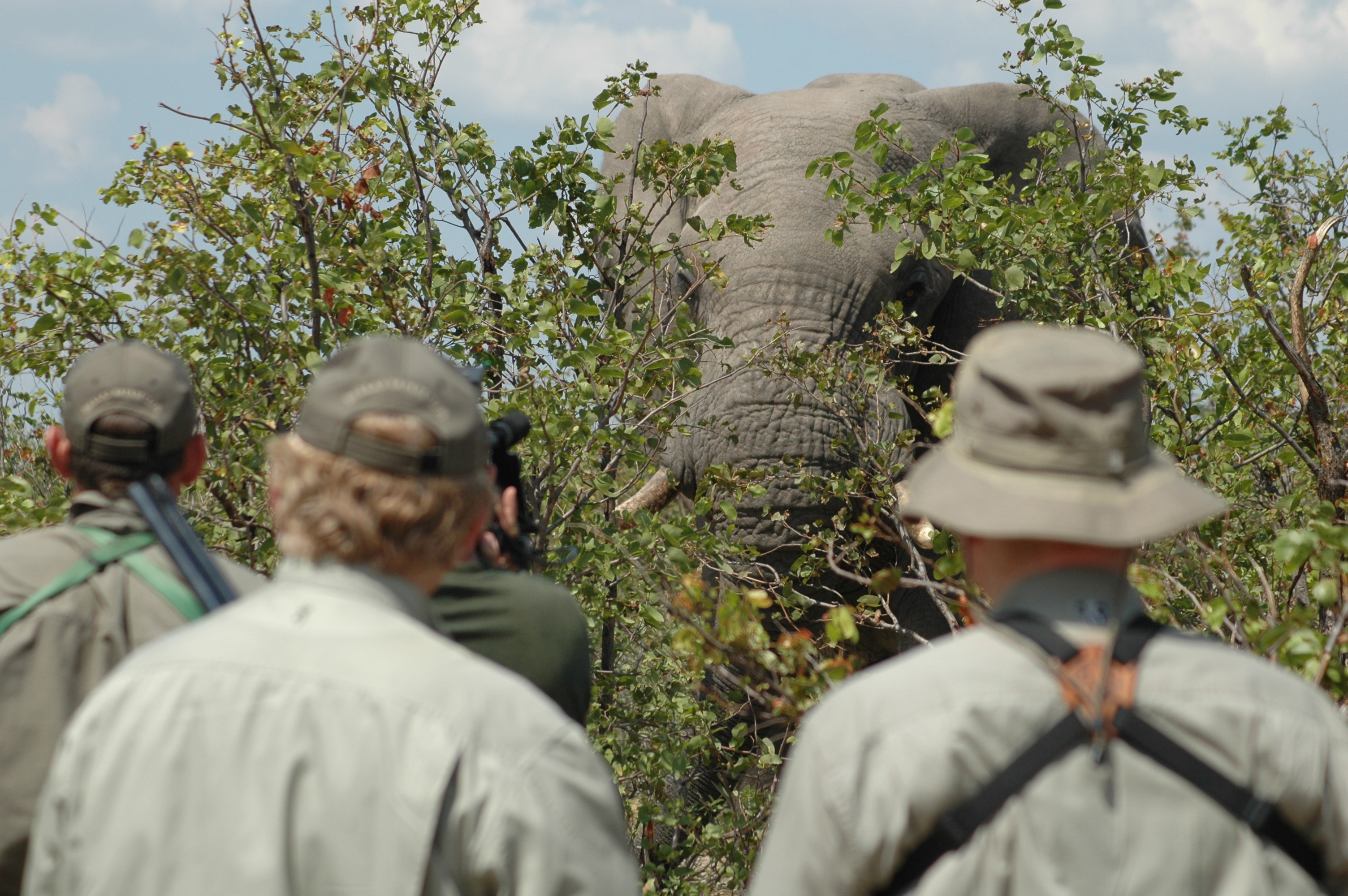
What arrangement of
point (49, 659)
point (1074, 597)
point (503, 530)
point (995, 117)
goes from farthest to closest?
point (995, 117)
point (503, 530)
point (49, 659)
point (1074, 597)

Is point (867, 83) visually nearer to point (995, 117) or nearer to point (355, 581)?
point (995, 117)

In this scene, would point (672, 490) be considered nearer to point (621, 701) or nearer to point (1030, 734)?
point (621, 701)

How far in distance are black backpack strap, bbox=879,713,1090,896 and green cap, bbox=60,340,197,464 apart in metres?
1.41

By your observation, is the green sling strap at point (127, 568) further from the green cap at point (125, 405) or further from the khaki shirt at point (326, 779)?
the khaki shirt at point (326, 779)

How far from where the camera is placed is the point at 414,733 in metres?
1.49

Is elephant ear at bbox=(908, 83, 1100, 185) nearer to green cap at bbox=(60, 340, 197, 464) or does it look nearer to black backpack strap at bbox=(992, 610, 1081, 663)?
green cap at bbox=(60, 340, 197, 464)

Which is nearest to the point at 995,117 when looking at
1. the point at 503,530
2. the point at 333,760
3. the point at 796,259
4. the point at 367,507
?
the point at 796,259

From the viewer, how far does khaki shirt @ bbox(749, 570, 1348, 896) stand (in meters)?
1.46

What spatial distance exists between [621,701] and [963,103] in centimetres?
411

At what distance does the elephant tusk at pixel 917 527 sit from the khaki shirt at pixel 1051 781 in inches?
120

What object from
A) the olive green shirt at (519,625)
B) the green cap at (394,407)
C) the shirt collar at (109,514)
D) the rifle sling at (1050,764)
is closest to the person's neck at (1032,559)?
the rifle sling at (1050,764)

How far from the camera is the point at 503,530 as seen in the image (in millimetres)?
2717

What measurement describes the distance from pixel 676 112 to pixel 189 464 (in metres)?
6.17

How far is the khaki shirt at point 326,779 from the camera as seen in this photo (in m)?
1.47
